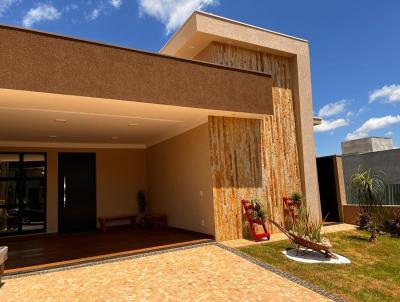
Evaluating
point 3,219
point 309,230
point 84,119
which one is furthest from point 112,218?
point 309,230

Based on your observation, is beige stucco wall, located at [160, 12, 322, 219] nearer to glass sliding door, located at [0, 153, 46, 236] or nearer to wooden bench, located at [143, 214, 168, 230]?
wooden bench, located at [143, 214, 168, 230]

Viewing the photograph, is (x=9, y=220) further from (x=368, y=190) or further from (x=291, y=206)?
(x=368, y=190)

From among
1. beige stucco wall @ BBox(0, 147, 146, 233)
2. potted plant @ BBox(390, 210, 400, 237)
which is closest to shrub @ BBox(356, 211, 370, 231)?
Result: potted plant @ BBox(390, 210, 400, 237)

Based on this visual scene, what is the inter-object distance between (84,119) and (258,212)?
5409mm

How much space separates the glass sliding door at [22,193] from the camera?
1078 centimetres

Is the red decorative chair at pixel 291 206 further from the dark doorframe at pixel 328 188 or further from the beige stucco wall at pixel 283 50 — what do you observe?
the dark doorframe at pixel 328 188

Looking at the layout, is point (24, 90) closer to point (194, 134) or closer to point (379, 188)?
point (194, 134)

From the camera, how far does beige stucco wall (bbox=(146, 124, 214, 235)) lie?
8875 millimetres

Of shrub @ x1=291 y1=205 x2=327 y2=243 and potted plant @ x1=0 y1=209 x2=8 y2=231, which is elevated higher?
potted plant @ x1=0 y1=209 x2=8 y2=231

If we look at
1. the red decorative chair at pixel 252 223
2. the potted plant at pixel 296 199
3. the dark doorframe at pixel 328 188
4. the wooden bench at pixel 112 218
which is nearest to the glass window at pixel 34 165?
the wooden bench at pixel 112 218

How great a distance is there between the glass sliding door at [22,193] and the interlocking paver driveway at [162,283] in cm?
604

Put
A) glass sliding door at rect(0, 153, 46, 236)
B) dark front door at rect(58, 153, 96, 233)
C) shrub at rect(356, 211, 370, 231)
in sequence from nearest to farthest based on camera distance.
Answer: shrub at rect(356, 211, 370, 231) < glass sliding door at rect(0, 153, 46, 236) < dark front door at rect(58, 153, 96, 233)

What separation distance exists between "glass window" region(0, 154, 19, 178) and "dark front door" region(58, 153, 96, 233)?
143 centimetres

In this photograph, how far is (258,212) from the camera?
8.44 meters
